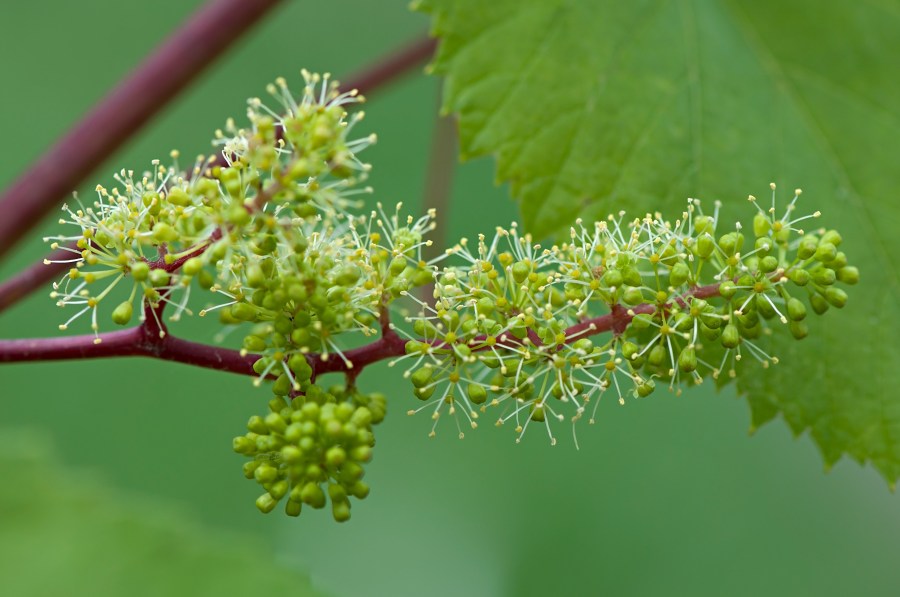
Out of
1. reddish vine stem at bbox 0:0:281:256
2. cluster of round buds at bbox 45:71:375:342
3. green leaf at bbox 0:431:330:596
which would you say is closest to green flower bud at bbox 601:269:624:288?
cluster of round buds at bbox 45:71:375:342

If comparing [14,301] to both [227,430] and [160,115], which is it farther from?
[227,430]

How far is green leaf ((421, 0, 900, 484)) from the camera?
1.64 meters

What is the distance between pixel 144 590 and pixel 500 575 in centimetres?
142

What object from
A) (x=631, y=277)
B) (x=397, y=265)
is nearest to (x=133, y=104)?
(x=397, y=265)

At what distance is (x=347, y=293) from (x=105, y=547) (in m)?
1.26

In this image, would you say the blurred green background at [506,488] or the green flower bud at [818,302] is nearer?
the green flower bud at [818,302]

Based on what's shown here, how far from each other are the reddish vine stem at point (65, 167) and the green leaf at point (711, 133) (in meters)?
0.47

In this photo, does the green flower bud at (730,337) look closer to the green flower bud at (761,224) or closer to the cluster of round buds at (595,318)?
the cluster of round buds at (595,318)

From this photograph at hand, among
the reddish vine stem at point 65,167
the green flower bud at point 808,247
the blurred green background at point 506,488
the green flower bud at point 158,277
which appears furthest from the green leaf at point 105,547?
the green flower bud at point 808,247

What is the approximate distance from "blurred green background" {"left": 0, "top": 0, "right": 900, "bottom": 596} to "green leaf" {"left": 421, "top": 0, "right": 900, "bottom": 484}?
1432mm

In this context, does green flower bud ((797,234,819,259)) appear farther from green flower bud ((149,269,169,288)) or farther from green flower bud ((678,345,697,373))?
green flower bud ((149,269,169,288))

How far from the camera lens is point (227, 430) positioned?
3.14 m

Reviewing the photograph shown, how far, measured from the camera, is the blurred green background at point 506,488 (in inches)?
125

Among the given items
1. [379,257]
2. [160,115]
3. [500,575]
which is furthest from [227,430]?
[379,257]
